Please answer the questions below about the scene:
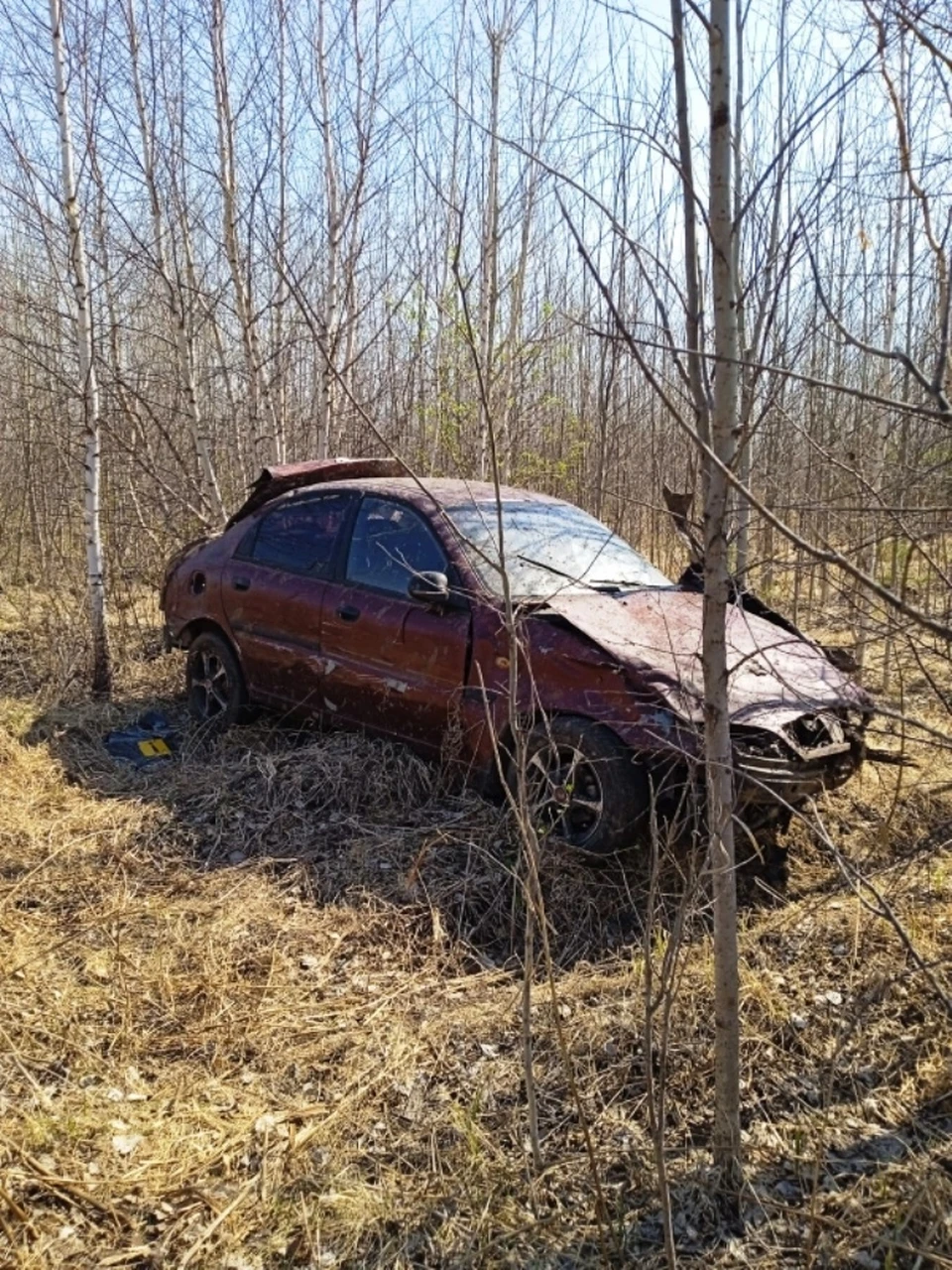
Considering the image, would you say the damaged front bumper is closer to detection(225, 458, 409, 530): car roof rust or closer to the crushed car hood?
the crushed car hood

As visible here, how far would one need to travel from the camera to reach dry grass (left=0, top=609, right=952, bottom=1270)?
2.37m

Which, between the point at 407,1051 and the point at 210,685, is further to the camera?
the point at 210,685

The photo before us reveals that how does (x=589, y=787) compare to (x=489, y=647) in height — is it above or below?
below

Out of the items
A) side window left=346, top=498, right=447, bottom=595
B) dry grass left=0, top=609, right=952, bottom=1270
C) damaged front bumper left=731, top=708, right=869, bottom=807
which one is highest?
side window left=346, top=498, right=447, bottom=595

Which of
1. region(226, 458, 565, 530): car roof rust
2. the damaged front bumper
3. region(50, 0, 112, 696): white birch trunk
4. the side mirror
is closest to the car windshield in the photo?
the side mirror

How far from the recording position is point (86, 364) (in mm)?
6895

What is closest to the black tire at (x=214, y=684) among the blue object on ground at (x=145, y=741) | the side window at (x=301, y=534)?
the blue object on ground at (x=145, y=741)

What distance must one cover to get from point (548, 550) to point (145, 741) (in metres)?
2.97

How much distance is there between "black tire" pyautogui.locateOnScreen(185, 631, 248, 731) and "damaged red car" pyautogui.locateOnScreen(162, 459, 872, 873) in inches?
0.6

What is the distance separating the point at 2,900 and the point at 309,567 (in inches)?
95.9

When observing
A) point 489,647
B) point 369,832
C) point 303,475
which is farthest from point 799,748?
point 303,475

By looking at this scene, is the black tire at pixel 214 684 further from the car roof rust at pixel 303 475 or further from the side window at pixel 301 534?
the car roof rust at pixel 303 475

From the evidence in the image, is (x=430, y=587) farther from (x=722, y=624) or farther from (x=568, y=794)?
(x=722, y=624)

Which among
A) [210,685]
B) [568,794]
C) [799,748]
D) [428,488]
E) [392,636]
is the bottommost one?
[210,685]
